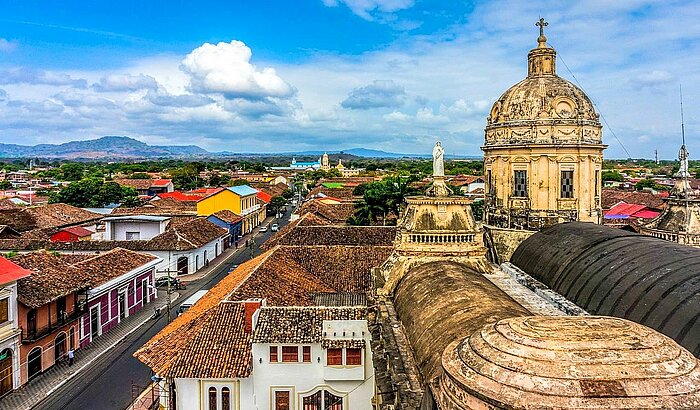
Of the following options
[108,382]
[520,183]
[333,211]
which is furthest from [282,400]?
[333,211]

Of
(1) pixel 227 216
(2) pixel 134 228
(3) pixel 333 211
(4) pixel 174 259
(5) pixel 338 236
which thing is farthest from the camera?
(1) pixel 227 216

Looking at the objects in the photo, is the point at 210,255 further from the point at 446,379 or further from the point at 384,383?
the point at 446,379

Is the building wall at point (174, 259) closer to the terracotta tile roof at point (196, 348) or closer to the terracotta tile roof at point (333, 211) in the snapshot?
the terracotta tile roof at point (333, 211)

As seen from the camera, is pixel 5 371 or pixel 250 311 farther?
pixel 5 371

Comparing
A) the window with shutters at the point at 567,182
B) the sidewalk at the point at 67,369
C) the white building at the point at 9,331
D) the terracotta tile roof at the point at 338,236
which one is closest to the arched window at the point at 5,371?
the white building at the point at 9,331

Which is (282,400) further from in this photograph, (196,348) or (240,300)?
(240,300)

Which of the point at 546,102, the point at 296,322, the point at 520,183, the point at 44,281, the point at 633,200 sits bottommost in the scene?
the point at 296,322
